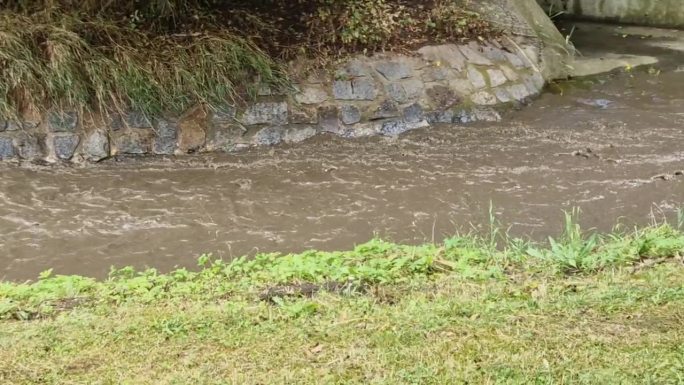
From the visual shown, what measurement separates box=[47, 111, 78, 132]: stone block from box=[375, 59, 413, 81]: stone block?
129 inches

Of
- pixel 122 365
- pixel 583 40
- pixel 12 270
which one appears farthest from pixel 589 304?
pixel 583 40

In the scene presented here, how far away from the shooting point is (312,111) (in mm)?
7602

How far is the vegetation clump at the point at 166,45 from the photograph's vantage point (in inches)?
267

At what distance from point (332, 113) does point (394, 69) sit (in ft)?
3.07

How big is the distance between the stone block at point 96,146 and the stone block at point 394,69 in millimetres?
3043

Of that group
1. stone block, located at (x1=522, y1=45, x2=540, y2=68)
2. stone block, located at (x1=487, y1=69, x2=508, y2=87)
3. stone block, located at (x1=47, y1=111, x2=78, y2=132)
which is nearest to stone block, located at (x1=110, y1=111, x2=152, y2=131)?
stone block, located at (x1=47, y1=111, x2=78, y2=132)

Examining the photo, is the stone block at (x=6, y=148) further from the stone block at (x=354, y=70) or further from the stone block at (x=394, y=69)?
the stone block at (x=394, y=69)

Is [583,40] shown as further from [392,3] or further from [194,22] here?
[194,22]

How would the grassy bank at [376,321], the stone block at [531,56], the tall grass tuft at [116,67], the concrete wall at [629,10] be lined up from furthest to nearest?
the concrete wall at [629,10], the stone block at [531,56], the tall grass tuft at [116,67], the grassy bank at [376,321]

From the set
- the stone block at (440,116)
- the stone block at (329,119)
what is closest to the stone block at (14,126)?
the stone block at (329,119)

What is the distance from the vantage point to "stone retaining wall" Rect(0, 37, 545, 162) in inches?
275

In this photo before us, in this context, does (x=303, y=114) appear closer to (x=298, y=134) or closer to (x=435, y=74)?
(x=298, y=134)

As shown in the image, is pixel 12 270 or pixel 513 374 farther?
pixel 12 270

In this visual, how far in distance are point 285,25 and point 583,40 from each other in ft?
17.4
